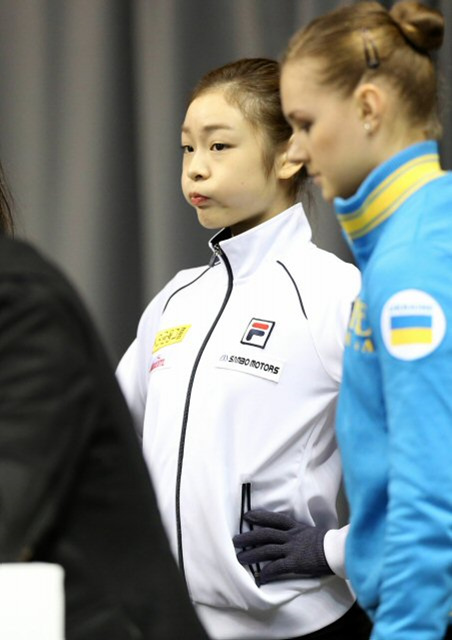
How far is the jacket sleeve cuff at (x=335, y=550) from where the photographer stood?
1576 mm

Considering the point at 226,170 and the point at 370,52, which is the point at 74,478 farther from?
the point at 226,170

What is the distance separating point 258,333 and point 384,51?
1.68 feet

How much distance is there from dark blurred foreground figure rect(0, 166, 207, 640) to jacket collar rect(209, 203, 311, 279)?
0.95 meters

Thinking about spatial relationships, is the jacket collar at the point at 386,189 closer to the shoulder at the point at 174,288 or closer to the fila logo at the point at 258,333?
the fila logo at the point at 258,333

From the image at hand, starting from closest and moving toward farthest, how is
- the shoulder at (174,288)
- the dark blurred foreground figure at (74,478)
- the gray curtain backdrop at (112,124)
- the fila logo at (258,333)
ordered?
the dark blurred foreground figure at (74,478)
the fila logo at (258,333)
the shoulder at (174,288)
the gray curtain backdrop at (112,124)

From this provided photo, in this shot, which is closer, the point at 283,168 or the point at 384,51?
the point at 384,51

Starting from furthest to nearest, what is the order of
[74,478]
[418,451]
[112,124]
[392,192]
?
[112,124] → [392,192] → [418,451] → [74,478]

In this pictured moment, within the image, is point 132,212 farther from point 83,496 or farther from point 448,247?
point 83,496

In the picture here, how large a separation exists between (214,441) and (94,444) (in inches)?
32.3

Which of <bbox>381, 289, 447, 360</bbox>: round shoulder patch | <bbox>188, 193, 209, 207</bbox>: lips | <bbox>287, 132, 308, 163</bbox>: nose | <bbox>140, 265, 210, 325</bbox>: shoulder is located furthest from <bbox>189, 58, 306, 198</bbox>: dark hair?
<bbox>381, 289, 447, 360</bbox>: round shoulder patch

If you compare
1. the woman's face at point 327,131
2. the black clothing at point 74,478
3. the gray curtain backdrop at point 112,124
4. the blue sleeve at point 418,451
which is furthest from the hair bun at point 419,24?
the gray curtain backdrop at point 112,124

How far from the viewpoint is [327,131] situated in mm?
1331

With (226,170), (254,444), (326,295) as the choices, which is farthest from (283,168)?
(254,444)

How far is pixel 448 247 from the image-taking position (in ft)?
4.03
